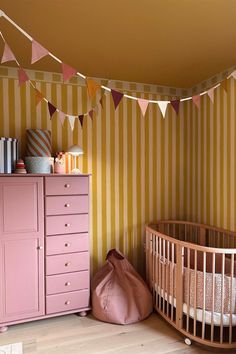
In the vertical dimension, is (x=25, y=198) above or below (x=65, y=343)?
above

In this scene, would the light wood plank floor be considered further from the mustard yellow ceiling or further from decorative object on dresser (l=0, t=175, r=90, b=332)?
the mustard yellow ceiling

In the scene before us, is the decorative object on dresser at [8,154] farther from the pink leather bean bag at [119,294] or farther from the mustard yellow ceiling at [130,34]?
the pink leather bean bag at [119,294]

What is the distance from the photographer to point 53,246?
254 centimetres

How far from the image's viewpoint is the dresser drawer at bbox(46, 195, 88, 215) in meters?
2.54

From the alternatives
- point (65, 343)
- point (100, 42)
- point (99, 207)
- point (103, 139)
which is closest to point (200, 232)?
point (99, 207)

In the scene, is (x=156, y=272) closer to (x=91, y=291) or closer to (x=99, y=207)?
(x=91, y=291)

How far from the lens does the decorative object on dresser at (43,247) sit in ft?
7.88

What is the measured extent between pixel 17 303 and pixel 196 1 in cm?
265

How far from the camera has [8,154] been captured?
100 inches

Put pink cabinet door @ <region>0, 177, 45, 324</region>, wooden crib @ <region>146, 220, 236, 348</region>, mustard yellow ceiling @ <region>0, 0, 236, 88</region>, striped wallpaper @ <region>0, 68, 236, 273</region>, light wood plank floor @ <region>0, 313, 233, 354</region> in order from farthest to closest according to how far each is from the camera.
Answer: striped wallpaper @ <region>0, 68, 236, 273</region> → pink cabinet door @ <region>0, 177, 45, 324</region> → light wood plank floor @ <region>0, 313, 233, 354</region> → wooden crib @ <region>146, 220, 236, 348</region> → mustard yellow ceiling @ <region>0, 0, 236, 88</region>

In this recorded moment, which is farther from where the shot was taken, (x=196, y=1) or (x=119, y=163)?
(x=119, y=163)

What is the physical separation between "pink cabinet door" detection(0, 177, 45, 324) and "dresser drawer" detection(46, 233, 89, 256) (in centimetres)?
8

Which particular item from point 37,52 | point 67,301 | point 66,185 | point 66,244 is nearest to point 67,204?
point 66,185

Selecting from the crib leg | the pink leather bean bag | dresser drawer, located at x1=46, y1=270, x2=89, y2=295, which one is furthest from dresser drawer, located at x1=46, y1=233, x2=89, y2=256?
the crib leg
